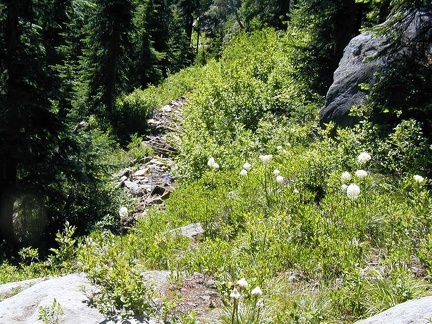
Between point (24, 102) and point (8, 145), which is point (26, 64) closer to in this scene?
point (24, 102)

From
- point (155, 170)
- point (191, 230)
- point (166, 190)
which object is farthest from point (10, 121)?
point (191, 230)

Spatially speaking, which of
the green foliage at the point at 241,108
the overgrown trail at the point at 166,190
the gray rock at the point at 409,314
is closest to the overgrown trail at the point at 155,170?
the overgrown trail at the point at 166,190

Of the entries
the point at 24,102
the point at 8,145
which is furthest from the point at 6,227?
the point at 24,102

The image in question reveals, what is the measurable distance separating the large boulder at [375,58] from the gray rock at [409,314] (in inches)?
217

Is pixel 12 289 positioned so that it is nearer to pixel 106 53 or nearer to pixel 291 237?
pixel 291 237

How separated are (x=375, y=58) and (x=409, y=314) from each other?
600cm

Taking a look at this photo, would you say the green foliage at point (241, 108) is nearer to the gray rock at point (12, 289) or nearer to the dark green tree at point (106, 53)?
the dark green tree at point (106, 53)

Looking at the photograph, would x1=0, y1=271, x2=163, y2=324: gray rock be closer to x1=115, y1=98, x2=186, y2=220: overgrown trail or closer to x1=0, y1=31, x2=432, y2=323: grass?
x1=0, y1=31, x2=432, y2=323: grass

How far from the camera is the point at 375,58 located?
8.02 m

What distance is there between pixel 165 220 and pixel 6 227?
401 centimetres

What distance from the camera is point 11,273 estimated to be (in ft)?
→ 23.3

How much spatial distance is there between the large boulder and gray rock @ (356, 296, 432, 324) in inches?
217

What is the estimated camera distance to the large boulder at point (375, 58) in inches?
317

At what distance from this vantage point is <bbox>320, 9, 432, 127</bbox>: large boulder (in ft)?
26.4
